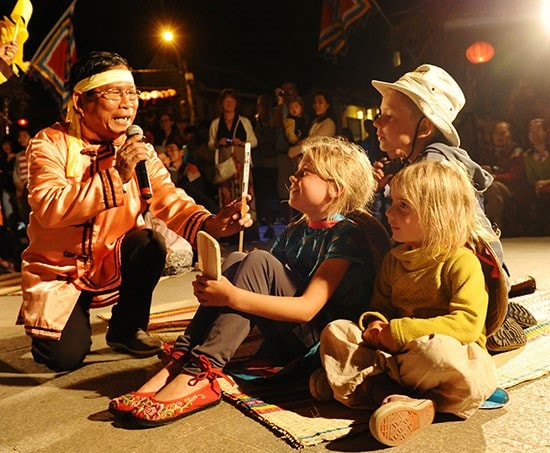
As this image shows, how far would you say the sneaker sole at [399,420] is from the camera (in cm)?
160

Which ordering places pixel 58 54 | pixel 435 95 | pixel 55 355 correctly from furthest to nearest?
pixel 58 54 < pixel 435 95 < pixel 55 355

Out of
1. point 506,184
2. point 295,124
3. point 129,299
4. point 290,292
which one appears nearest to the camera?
point 290,292

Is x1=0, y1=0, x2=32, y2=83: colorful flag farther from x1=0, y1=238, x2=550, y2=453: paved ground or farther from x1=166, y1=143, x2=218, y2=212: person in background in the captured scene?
x1=0, y1=238, x2=550, y2=453: paved ground

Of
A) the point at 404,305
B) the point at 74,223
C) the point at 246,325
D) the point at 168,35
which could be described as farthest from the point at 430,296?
the point at 168,35

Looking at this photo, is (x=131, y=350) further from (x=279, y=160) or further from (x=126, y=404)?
(x=279, y=160)

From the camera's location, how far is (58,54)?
23.8ft

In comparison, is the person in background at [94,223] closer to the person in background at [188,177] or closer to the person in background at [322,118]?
the person in background at [322,118]

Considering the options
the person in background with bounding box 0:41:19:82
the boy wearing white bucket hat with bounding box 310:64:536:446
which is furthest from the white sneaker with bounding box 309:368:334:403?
the person in background with bounding box 0:41:19:82

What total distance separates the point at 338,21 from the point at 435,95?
623 centimetres

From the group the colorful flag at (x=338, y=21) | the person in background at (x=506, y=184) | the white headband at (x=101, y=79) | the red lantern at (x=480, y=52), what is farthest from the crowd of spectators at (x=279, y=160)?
the white headband at (x=101, y=79)

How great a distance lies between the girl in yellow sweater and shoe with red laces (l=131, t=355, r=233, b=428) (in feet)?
1.10

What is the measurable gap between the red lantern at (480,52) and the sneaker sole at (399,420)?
7.90 metres

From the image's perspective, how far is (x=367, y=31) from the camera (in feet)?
36.1

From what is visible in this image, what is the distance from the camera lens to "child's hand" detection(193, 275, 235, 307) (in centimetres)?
194
